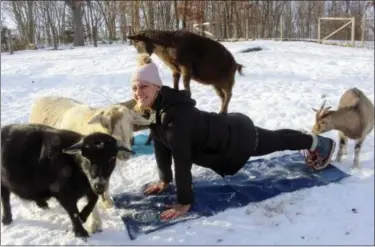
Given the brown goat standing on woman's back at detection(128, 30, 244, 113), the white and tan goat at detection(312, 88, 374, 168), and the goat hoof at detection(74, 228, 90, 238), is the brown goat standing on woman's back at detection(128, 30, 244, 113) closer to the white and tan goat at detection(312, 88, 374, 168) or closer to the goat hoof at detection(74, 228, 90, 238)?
the white and tan goat at detection(312, 88, 374, 168)

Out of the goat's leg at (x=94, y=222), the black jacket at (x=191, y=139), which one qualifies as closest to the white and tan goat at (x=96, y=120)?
the goat's leg at (x=94, y=222)

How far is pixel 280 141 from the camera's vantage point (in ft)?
14.4

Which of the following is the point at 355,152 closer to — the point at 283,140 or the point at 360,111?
the point at 360,111

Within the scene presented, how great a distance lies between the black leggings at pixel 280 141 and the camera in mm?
4309

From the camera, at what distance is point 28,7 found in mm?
34000

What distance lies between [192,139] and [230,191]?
2.28ft

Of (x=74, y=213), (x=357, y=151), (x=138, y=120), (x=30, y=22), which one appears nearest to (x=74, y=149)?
(x=74, y=213)

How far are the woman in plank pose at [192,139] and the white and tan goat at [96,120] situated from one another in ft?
0.64

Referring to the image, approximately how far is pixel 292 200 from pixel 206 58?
9.25ft

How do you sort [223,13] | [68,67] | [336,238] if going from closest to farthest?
[336,238] < [68,67] < [223,13]

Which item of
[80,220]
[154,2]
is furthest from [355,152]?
[154,2]

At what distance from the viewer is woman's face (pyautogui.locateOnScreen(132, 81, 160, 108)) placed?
3.75 meters

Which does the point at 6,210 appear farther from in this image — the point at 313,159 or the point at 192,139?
the point at 313,159

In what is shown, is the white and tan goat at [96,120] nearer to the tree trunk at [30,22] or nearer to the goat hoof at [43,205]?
the goat hoof at [43,205]
